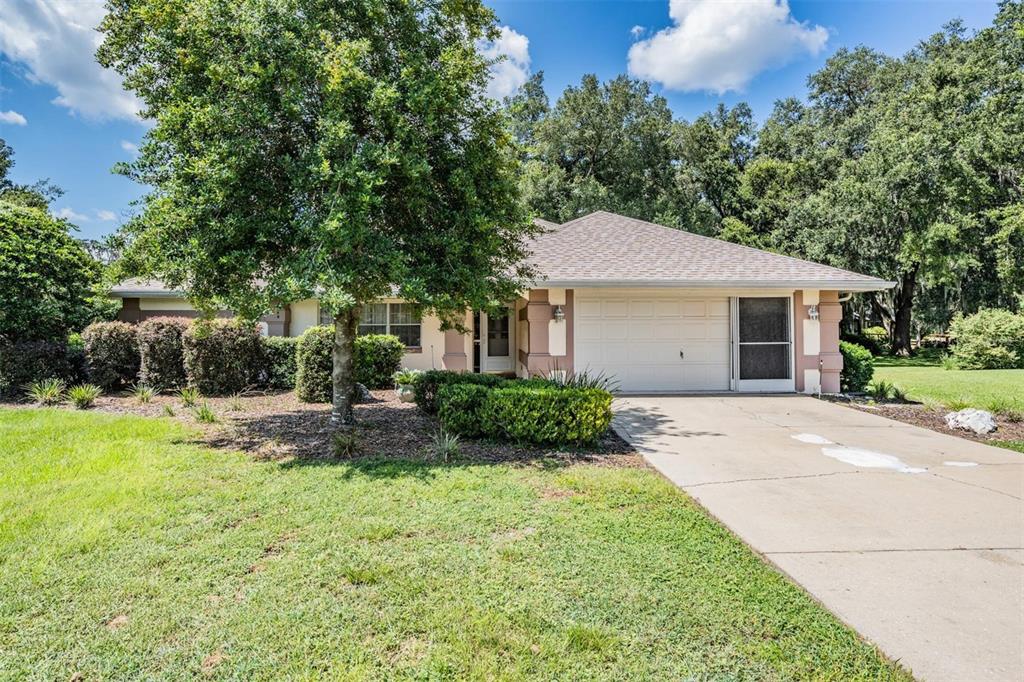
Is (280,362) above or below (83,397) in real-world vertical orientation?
above

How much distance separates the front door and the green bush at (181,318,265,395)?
5.87m

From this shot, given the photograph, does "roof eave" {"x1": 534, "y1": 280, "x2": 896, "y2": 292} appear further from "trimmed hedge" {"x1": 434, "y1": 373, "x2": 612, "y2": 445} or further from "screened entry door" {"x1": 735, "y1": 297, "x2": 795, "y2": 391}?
"trimmed hedge" {"x1": 434, "y1": 373, "x2": 612, "y2": 445}

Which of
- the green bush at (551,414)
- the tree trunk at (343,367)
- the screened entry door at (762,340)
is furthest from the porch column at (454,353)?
the screened entry door at (762,340)

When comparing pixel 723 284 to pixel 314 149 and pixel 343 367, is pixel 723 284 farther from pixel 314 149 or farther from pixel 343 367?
pixel 314 149

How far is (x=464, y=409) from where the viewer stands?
699 cm

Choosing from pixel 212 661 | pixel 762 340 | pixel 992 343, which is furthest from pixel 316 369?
pixel 992 343

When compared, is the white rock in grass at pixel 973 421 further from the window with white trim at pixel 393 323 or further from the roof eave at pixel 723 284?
the window with white trim at pixel 393 323

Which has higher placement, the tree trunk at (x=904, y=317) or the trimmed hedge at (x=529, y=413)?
the tree trunk at (x=904, y=317)

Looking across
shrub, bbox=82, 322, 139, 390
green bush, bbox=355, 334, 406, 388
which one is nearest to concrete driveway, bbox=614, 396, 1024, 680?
green bush, bbox=355, 334, 406, 388

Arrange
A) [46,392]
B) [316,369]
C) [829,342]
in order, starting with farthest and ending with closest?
[829,342], [316,369], [46,392]

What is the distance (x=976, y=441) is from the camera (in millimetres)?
7461

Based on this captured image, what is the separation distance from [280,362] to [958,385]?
1731 centimetres

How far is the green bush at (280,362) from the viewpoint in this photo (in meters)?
11.6

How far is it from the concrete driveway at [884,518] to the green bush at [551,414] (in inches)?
34.3
